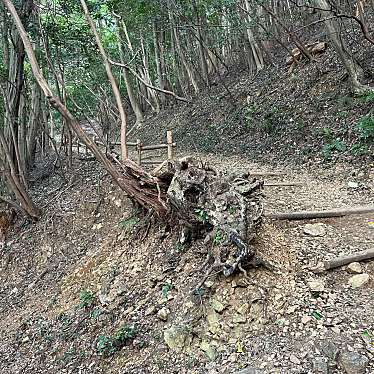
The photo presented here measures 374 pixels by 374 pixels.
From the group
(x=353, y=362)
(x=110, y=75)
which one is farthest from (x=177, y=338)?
A: (x=110, y=75)

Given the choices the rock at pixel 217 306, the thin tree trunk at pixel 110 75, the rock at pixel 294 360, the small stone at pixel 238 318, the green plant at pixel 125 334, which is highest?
the thin tree trunk at pixel 110 75

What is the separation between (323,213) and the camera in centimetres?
555

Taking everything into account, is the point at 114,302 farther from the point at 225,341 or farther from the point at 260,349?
the point at 260,349

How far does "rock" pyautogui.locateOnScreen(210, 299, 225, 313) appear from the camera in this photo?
13.6 ft

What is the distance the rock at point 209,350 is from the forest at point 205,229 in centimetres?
3

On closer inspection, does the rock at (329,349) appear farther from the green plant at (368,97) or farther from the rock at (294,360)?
the green plant at (368,97)

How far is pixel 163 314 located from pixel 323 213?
8.75ft

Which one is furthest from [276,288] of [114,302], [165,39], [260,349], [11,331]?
[165,39]

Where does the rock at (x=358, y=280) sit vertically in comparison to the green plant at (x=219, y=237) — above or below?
below

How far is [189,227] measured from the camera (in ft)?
18.0

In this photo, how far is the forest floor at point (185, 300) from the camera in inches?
143

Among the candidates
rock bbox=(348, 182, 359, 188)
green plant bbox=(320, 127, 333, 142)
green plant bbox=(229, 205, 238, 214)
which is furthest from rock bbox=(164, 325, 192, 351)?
green plant bbox=(320, 127, 333, 142)

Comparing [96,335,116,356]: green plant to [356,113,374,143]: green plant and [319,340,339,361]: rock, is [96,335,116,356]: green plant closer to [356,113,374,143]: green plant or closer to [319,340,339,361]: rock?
[319,340,339,361]: rock

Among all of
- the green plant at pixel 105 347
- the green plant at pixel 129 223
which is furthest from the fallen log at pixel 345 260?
the green plant at pixel 129 223
